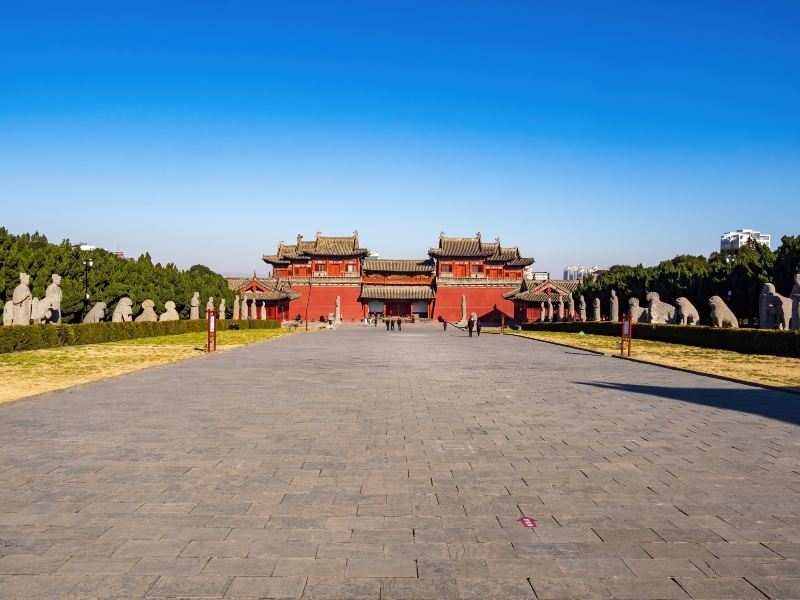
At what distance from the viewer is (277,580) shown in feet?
10.9

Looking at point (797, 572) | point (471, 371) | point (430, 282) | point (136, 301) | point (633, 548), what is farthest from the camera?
point (430, 282)

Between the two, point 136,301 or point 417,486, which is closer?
point 417,486

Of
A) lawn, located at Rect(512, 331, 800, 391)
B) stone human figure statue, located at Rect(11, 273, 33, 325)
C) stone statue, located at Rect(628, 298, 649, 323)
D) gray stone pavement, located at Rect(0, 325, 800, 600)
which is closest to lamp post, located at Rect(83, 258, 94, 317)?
stone human figure statue, located at Rect(11, 273, 33, 325)

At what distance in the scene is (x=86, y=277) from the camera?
33.8 meters

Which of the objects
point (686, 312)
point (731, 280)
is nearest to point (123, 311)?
point (686, 312)

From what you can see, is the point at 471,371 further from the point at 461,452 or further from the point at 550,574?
the point at 550,574

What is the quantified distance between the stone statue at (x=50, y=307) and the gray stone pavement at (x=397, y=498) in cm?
1709

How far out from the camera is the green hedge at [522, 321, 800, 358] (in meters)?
20.0

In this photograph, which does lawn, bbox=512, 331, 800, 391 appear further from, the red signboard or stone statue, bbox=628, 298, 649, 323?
stone statue, bbox=628, 298, 649, 323

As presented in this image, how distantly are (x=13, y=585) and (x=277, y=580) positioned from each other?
154 cm

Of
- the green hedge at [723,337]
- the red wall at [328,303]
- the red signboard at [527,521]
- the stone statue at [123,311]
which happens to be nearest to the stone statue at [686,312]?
the green hedge at [723,337]

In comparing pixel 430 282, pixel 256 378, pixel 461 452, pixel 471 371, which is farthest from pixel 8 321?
pixel 430 282

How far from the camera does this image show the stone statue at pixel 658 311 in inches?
1356

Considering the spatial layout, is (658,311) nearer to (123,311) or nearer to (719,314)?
(719,314)
